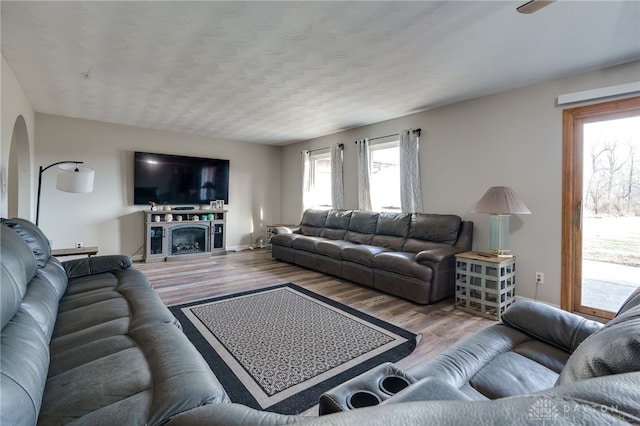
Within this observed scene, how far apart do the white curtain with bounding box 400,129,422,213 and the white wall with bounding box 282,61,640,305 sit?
3.9 inches

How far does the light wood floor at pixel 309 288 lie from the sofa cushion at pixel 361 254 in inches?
13.7

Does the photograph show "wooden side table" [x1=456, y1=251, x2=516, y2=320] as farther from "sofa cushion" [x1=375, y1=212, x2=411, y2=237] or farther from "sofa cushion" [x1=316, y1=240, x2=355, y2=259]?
"sofa cushion" [x1=316, y1=240, x2=355, y2=259]

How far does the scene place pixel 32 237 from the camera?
2.04m

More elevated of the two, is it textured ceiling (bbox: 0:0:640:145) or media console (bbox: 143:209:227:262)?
textured ceiling (bbox: 0:0:640:145)

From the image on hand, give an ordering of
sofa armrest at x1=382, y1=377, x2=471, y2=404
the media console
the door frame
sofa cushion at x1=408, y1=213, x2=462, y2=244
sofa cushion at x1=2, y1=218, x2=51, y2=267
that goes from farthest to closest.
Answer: the media console → sofa cushion at x1=408, y1=213, x2=462, y2=244 → the door frame → sofa cushion at x1=2, y1=218, x2=51, y2=267 → sofa armrest at x1=382, y1=377, x2=471, y2=404

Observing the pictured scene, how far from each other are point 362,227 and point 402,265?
1.49 m

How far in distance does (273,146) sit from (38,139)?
166 inches

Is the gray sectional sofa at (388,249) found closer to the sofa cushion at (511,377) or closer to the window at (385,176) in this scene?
the window at (385,176)

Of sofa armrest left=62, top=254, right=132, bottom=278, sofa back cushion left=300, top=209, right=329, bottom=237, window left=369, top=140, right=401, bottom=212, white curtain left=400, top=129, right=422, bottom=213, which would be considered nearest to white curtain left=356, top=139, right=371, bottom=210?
window left=369, top=140, right=401, bottom=212

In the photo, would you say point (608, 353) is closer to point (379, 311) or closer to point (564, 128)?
point (379, 311)

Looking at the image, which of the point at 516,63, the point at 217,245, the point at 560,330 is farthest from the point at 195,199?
the point at 560,330

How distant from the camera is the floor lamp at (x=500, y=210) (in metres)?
3.02

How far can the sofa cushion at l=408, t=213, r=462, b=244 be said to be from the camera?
372 cm

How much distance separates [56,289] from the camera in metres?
1.86
